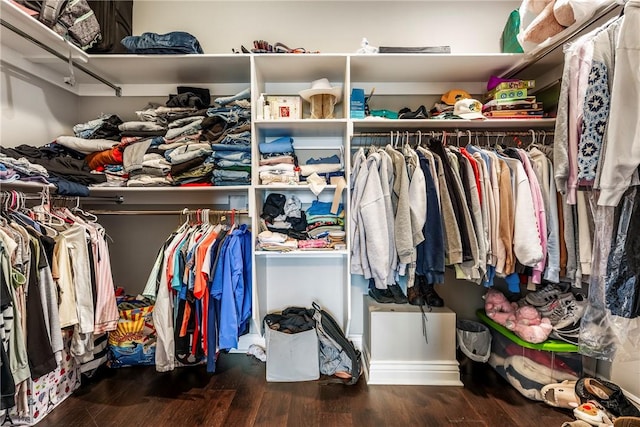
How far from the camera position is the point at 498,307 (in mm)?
2053

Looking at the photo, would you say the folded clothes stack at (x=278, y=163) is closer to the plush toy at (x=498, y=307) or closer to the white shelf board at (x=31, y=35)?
the white shelf board at (x=31, y=35)

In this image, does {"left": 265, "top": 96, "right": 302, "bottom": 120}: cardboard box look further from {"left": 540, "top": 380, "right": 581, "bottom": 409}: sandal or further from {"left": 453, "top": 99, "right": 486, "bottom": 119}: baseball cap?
{"left": 540, "top": 380, "right": 581, "bottom": 409}: sandal

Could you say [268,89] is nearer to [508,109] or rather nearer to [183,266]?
[183,266]

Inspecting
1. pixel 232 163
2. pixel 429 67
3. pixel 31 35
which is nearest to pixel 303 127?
pixel 232 163

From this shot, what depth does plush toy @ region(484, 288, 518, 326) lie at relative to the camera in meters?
2.00

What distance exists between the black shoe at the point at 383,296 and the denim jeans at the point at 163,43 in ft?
6.52

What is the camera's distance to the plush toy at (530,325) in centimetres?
176

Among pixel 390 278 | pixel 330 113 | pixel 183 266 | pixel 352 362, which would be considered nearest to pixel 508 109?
pixel 330 113

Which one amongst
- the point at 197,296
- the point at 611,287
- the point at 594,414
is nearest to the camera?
the point at 611,287

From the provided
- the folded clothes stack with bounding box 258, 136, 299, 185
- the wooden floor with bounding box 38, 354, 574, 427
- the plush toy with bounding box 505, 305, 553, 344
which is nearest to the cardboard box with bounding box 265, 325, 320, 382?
the wooden floor with bounding box 38, 354, 574, 427

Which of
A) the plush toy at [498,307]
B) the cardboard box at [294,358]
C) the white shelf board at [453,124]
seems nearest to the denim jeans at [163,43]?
the white shelf board at [453,124]

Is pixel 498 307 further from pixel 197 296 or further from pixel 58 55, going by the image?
pixel 58 55

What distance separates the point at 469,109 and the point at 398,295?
50.5 inches

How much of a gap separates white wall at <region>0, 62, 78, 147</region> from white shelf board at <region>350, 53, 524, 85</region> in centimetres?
205
